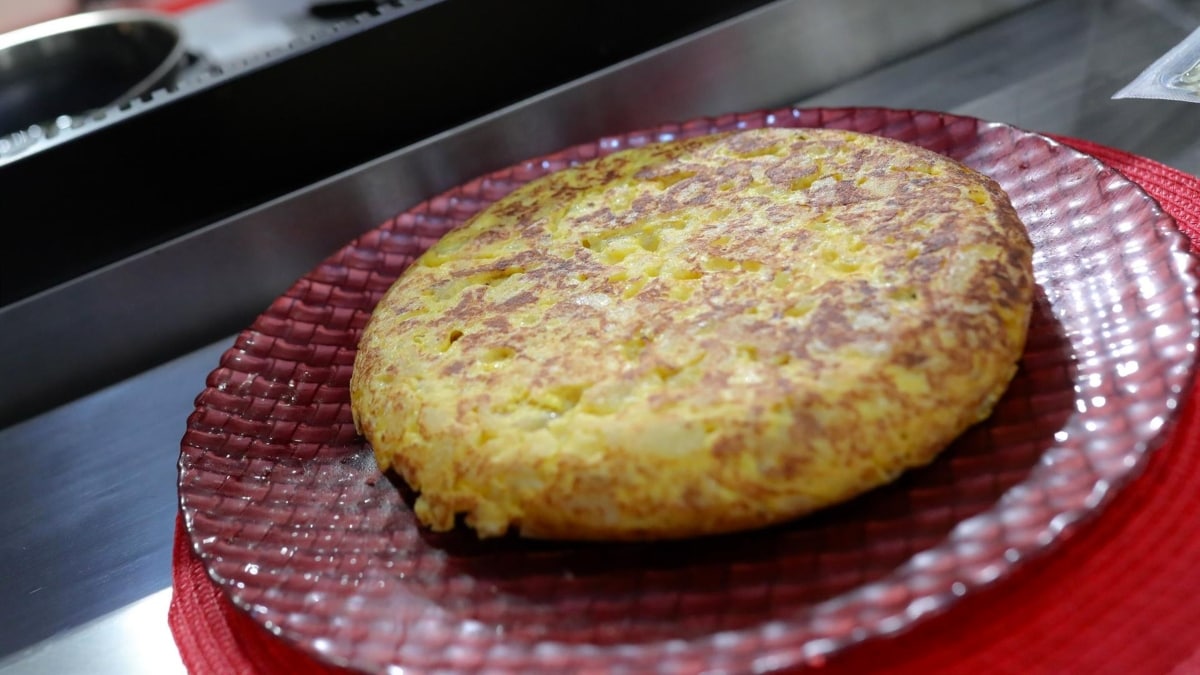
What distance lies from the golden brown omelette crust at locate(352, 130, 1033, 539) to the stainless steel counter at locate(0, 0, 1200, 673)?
0.57 m

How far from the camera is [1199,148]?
193 cm

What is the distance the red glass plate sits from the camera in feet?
3.84

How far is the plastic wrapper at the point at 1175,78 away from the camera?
1812 millimetres

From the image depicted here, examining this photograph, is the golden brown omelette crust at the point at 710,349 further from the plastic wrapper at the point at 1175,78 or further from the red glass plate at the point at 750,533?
the plastic wrapper at the point at 1175,78

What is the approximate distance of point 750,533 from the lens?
4.25 ft

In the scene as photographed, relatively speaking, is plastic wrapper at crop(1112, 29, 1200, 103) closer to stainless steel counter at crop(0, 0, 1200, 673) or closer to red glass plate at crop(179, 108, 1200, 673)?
stainless steel counter at crop(0, 0, 1200, 673)

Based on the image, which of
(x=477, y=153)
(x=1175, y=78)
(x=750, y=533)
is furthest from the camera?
(x=477, y=153)

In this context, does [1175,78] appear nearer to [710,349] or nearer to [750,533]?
[710,349]

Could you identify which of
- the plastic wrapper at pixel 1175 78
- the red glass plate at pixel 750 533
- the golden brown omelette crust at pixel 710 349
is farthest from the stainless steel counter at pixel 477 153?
the golden brown omelette crust at pixel 710 349

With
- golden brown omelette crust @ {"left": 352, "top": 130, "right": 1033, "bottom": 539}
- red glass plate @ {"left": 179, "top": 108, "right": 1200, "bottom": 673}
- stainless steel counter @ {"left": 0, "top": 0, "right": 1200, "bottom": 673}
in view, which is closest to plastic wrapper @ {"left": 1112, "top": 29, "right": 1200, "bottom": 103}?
stainless steel counter @ {"left": 0, "top": 0, "right": 1200, "bottom": 673}

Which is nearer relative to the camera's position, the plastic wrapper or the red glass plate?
the red glass plate

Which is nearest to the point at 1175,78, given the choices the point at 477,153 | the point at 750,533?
the point at 750,533

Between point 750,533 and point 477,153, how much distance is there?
1262 mm

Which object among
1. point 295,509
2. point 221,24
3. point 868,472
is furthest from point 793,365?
point 221,24
